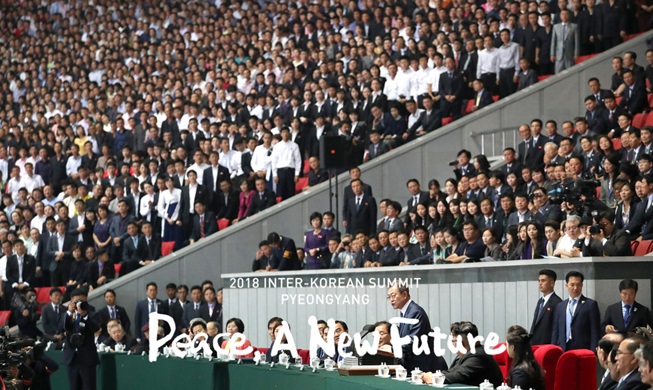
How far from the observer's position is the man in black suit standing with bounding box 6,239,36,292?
2248cm

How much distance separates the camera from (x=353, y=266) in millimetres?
17875

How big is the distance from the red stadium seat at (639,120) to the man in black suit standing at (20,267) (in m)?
10.6

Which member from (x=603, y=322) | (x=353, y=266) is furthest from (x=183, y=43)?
(x=603, y=322)

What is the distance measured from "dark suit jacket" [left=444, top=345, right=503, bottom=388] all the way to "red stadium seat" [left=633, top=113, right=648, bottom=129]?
8.84 metres

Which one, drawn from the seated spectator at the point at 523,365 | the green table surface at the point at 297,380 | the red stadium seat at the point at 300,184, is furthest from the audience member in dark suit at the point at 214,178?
the seated spectator at the point at 523,365

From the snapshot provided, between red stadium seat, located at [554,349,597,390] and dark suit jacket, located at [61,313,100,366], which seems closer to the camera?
red stadium seat, located at [554,349,597,390]

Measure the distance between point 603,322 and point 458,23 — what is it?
40.1 feet

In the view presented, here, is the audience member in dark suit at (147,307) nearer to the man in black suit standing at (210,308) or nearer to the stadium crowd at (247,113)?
the man in black suit standing at (210,308)

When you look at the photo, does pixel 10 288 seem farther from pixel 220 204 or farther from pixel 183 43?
pixel 183 43

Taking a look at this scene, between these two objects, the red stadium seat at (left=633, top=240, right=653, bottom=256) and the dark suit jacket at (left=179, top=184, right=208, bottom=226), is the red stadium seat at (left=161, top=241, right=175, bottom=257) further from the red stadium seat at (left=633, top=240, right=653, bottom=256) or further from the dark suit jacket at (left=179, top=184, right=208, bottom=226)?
the red stadium seat at (left=633, top=240, right=653, bottom=256)

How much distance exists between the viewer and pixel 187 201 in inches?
879

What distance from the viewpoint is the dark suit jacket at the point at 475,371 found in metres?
10.1

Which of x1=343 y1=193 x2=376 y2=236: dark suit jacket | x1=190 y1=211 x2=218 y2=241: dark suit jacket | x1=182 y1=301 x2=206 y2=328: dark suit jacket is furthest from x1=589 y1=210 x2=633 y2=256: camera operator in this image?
x1=190 y1=211 x2=218 y2=241: dark suit jacket

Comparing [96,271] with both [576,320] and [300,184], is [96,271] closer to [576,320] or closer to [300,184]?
[300,184]
